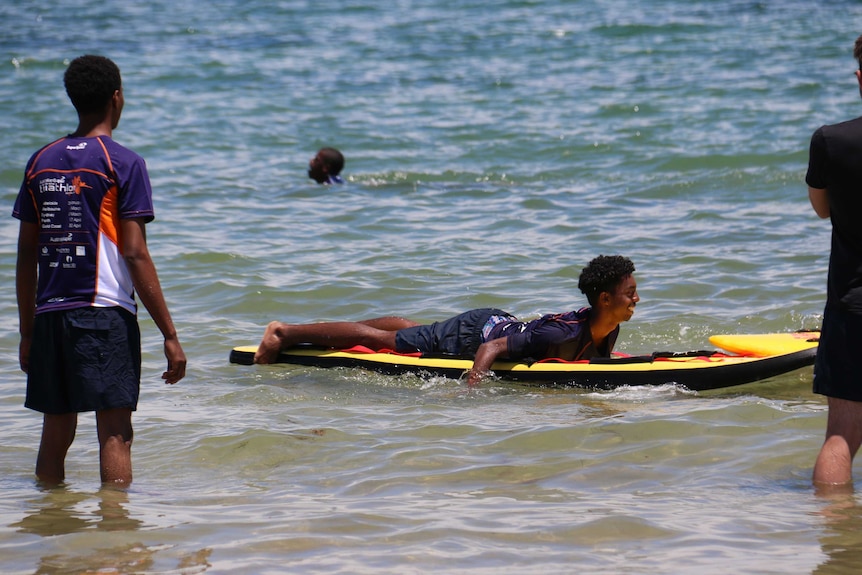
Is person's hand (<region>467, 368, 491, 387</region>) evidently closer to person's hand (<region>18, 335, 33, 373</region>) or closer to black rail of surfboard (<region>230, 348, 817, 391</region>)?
black rail of surfboard (<region>230, 348, 817, 391</region>)

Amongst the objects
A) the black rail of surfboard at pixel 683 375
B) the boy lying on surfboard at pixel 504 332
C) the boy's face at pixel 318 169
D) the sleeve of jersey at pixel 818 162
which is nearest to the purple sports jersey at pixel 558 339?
the boy lying on surfboard at pixel 504 332

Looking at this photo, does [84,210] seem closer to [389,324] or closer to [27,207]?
[27,207]

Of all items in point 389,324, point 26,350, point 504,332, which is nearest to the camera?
point 26,350

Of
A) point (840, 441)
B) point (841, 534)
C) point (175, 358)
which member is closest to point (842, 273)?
point (840, 441)

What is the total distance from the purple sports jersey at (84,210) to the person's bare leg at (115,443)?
401 millimetres

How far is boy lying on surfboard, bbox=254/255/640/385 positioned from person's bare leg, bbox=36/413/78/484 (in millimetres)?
2618

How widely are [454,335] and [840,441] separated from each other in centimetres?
313

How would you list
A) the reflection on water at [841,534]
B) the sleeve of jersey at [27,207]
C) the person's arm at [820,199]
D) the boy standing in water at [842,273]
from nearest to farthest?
the reflection on water at [841,534] < the boy standing in water at [842,273] < the person's arm at [820,199] < the sleeve of jersey at [27,207]

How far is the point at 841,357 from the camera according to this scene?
12.8 feet

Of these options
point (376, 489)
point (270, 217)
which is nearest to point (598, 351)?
point (376, 489)

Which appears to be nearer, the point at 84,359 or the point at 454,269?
the point at 84,359

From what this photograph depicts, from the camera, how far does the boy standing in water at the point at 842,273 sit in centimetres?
380

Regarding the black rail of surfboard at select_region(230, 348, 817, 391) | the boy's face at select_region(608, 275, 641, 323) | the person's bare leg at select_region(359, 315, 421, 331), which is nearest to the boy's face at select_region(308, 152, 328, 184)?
the person's bare leg at select_region(359, 315, 421, 331)

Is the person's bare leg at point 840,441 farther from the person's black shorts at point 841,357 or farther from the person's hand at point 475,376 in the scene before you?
the person's hand at point 475,376
